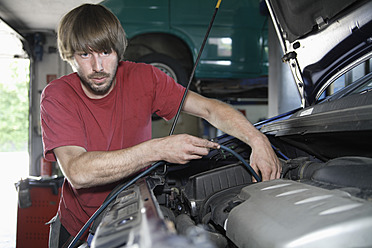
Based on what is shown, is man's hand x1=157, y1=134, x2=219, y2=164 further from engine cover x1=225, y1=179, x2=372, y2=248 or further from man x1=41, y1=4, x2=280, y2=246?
engine cover x1=225, y1=179, x2=372, y2=248

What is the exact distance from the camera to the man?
111cm

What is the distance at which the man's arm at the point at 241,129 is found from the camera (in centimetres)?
111

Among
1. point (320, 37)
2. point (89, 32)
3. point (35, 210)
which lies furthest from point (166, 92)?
point (35, 210)

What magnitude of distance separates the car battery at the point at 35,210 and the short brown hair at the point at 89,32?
60.2 inches

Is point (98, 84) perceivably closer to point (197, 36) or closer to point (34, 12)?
point (197, 36)

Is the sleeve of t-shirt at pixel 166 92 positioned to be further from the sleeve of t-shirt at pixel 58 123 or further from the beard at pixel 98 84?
the sleeve of t-shirt at pixel 58 123

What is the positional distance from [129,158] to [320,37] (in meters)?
0.88

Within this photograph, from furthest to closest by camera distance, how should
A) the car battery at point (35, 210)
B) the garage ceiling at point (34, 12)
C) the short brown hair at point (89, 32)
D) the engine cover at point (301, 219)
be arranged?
the garage ceiling at point (34, 12), the car battery at point (35, 210), the short brown hair at point (89, 32), the engine cover at point (301, 219)

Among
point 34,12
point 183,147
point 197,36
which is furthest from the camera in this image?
point 34,12

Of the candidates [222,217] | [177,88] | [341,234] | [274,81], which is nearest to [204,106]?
[177,88]

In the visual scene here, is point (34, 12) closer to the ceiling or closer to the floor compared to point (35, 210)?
closer to the ceiling

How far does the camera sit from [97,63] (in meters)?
1.34

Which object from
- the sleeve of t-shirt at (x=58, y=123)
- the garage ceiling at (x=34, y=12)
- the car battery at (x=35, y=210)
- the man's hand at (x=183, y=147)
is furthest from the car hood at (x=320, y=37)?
the garage ceiling at (x=34, y=12)

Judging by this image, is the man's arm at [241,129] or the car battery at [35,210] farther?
the car battery at [35,210]
